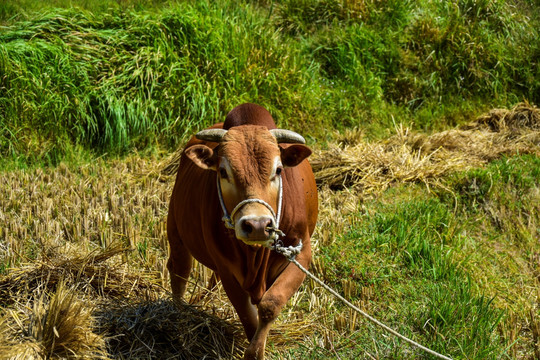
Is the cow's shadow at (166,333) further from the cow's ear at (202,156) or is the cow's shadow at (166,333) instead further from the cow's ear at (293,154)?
the cow's ear at (293,154)

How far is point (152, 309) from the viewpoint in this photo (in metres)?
4.53

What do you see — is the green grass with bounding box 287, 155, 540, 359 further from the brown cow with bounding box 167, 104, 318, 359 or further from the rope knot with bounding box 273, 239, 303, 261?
the rope knot with bounding box 273, 239, 303, 261

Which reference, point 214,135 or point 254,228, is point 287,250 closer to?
point 254,228

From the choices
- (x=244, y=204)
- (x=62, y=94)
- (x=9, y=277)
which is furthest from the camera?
(x=62, y=94)

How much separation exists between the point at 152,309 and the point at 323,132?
5.33 m

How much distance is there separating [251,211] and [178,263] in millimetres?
1800

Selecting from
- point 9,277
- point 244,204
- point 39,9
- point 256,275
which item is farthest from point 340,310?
point 39,9

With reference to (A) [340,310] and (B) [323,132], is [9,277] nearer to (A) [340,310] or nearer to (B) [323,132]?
(A) [340,310]

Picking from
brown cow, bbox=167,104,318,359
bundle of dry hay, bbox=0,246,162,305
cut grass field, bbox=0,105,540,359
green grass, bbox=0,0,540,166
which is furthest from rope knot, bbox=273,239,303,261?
green grass, bbox=0,0,540,166

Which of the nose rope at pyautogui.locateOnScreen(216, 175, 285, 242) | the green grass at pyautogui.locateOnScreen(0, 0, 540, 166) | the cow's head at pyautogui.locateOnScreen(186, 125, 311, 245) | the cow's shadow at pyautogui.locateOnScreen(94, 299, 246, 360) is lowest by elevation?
the green grass at pyautogui.locateOnScreen(0, 0, 540, 166)

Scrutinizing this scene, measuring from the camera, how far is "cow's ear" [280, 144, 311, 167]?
3.86m

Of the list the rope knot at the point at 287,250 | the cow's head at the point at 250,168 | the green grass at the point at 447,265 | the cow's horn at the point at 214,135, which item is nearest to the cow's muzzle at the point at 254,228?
the cow's head at the point at 250,168

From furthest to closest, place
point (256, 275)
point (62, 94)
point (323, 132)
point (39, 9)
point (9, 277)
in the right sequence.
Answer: point (39, 9) < point (323, 132) < point (62, 94) < point (9, 277) < point (256, 275)

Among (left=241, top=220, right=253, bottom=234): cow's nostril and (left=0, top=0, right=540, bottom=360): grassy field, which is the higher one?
(left=241, top=220, right=253, bottom=234): cow's nostril
